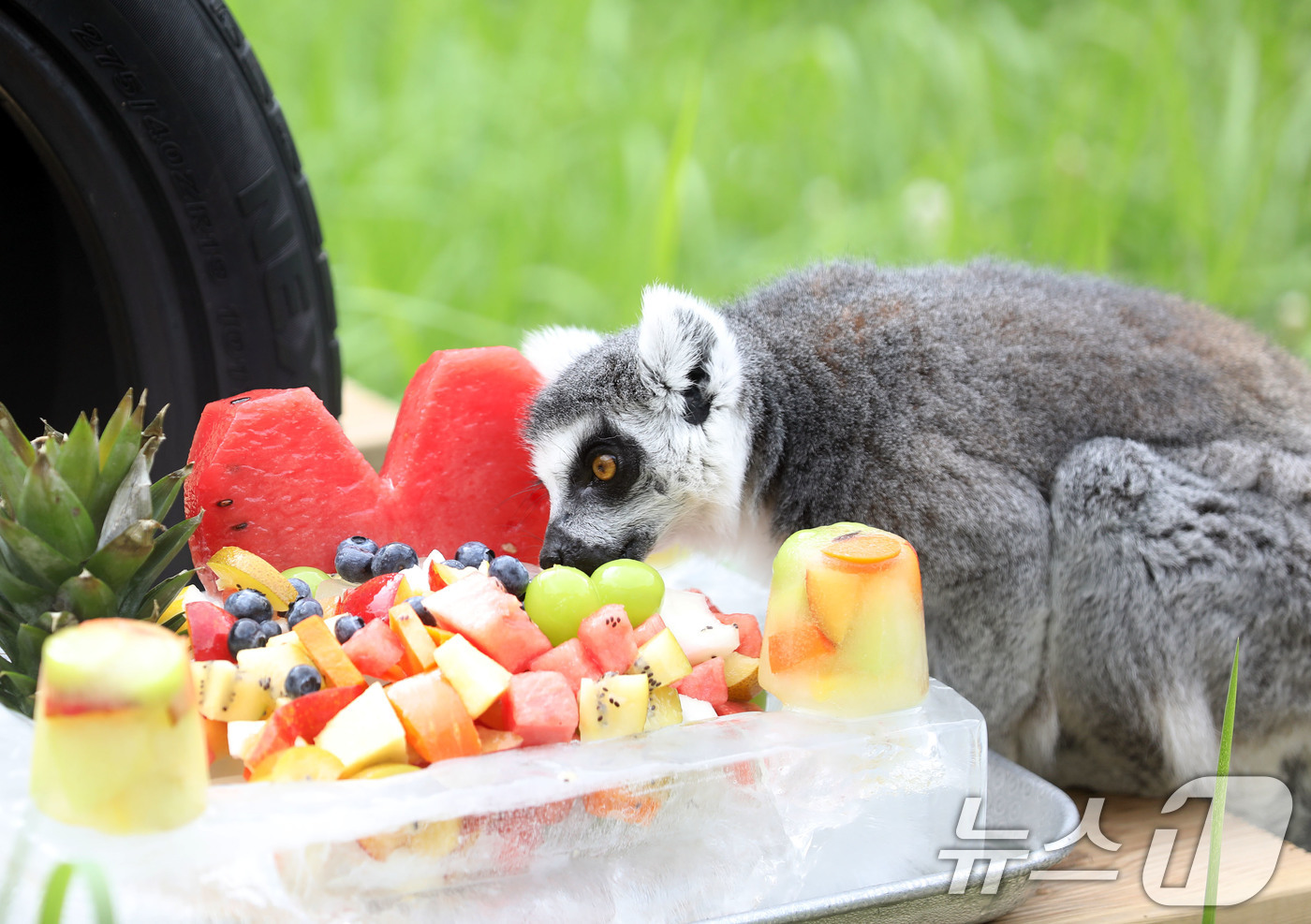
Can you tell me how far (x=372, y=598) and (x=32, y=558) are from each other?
39 cm

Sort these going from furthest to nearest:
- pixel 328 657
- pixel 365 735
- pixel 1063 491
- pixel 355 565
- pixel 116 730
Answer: pixel 1063 491 < pixel 355 565 < pixel 328 657 < pixel 365 735 < pixel 116 730

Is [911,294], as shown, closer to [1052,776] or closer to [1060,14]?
[1052,776]

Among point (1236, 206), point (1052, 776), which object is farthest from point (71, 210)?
point (1236, 206)

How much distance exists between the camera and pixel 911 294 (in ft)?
6.41

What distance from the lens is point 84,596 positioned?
1.29 meters

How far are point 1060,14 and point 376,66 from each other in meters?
3.30

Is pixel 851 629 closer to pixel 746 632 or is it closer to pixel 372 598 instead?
pixel 746 632

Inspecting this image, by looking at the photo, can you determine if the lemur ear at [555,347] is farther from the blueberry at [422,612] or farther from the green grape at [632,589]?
the blueberry at [422,612]

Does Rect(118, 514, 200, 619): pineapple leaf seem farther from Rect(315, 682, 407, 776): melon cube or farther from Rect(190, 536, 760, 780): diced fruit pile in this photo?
Rect(315, 682, 407, 776): melon cube

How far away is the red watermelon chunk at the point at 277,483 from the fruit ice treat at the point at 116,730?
2.06ft

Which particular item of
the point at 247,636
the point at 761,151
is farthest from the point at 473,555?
the point at 761,151

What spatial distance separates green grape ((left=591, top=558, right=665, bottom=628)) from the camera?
4.82 ft

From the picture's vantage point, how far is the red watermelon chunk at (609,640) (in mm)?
1341

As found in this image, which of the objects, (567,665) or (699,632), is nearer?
(567,665)
